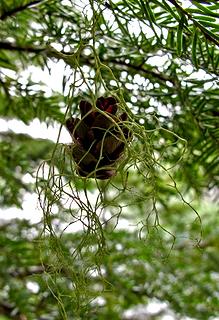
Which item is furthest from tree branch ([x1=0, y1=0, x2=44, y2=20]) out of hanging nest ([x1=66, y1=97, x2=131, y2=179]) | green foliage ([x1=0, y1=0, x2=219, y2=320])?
hanging nest ([x1=66, y1=97, x2=131, y2=179])

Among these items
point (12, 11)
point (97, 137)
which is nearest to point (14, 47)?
point (12, 11)

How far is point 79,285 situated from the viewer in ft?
1.08

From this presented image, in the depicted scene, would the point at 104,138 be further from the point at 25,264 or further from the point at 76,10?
the point at 25,264

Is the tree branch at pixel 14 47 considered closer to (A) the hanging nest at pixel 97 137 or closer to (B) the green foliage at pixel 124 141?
(B) the green foliage at pixel 124 141

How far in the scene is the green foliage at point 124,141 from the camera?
0.30 metres

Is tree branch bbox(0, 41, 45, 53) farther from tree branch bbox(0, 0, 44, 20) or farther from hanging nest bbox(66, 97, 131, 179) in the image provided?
hanging nest bbox(66, 97, 131, 179)

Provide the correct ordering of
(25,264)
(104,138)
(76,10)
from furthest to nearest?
(25,264)
(76,10)
(104,138)

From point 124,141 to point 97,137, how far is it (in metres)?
0.01

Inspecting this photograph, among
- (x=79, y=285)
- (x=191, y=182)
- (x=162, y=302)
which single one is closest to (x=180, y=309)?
(x=162, y=302)

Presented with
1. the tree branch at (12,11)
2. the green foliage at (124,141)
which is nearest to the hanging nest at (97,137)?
the green foliage at (124,141)

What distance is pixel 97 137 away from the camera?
0.28 meters

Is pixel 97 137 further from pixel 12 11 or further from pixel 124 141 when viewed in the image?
pixel 12 11

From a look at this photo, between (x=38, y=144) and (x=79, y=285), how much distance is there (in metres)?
0.27

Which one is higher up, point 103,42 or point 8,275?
point 103,42
